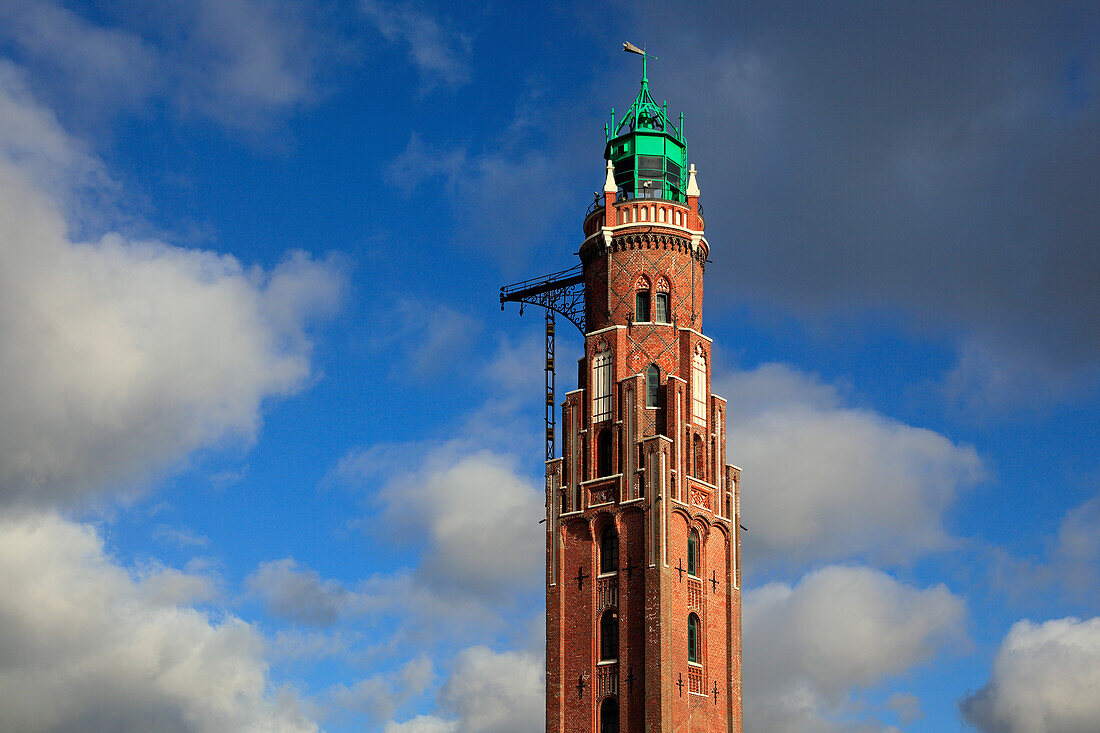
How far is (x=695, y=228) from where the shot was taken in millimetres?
118062

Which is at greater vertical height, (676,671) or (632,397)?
(632,397)

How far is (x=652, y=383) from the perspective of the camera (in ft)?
373

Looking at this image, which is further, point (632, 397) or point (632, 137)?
point (632, 137)

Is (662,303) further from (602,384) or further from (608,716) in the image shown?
(608,716)

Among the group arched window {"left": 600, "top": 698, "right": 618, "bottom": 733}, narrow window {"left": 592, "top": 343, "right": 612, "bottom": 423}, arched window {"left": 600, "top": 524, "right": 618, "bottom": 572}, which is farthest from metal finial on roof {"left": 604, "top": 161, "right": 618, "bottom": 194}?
arched window {"left": 600, "top": 698, "right": 618, "bottom": 733}

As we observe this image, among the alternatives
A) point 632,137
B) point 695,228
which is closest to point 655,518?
point 695,228

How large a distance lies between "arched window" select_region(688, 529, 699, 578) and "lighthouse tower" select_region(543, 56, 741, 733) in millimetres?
137

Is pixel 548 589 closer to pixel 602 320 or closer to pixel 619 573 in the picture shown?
pixel 619 573

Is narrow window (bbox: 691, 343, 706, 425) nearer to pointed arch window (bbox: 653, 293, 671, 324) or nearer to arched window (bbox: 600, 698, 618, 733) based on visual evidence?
pointed arch window (bbox: 653, 293, 671, 324)

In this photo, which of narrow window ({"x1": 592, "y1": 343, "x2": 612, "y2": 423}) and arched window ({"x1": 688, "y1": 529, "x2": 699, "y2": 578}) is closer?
arched window ({"x1": 688, "y1": 529, "x2": 699, "y2": 578})

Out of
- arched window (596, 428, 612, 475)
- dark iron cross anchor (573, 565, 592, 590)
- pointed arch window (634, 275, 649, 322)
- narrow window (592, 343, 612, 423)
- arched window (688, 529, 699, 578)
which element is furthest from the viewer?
pointed arch window (634, 275, 649, 322)

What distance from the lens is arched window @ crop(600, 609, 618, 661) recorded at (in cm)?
10781

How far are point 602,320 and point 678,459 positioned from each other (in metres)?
Result: 12.7

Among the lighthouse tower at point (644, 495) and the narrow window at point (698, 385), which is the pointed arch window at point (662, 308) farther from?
the narrow window at point (698, 385)
